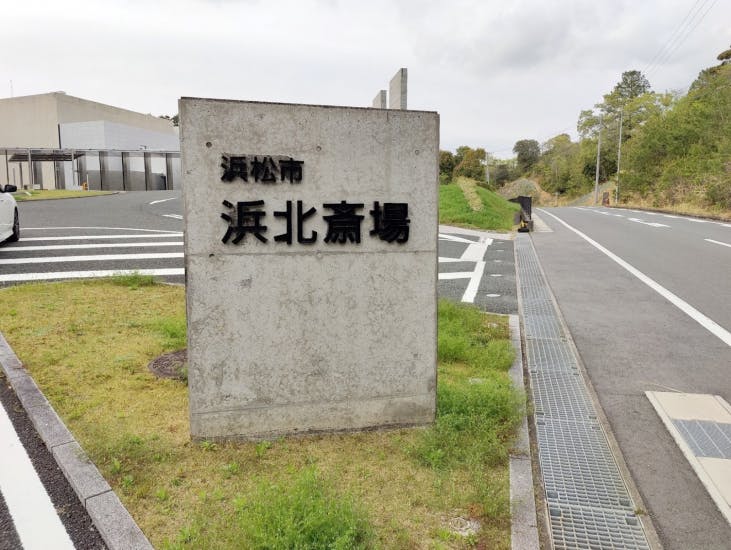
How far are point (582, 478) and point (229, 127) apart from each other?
306 centimetres

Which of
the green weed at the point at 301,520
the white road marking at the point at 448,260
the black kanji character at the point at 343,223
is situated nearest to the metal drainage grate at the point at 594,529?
the green weed at the point at 301,520

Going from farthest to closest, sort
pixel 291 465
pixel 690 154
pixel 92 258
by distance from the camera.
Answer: pixel 690 154, pixel 92 258, pixel 291 465

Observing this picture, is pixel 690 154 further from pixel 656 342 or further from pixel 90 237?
pixel 90 237

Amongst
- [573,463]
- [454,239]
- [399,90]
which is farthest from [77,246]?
[573,463]

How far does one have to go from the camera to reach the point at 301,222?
360cm

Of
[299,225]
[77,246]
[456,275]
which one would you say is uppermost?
[299,225]

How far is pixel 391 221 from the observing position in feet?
12.2

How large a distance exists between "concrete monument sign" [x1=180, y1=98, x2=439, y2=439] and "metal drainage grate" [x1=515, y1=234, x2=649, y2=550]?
3.15 ft

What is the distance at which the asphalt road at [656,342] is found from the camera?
316 centimetres

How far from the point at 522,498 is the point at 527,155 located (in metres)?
85.3

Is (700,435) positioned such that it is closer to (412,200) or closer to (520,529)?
(520,529)

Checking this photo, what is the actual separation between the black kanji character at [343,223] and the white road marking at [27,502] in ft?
7.24

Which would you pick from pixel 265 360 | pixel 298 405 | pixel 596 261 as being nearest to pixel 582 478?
pixel 298 405

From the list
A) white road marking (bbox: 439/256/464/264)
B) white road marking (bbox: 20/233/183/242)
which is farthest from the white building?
white road marking (bbox: 439/256/464/264)
